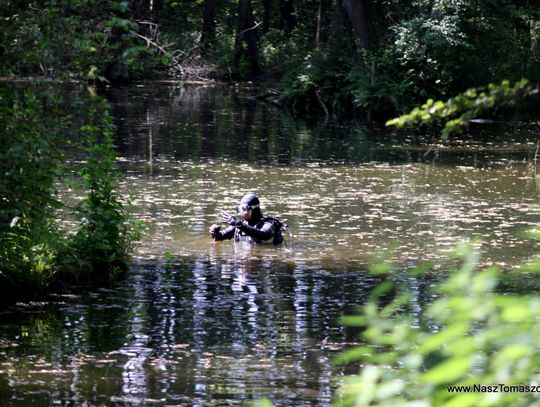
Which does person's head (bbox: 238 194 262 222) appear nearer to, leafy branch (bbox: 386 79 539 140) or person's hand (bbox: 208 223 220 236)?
person's hand (bbox: 208 223 220 236)

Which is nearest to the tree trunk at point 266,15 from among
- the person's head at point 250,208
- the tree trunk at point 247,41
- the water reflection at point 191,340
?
the tree trunk at point 247,41

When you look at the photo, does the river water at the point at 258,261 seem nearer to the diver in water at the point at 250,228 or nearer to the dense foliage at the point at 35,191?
the diver in water at the point at 250,228

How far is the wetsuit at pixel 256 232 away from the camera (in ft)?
49.7

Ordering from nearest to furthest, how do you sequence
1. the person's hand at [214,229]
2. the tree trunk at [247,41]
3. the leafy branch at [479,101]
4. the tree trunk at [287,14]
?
the leafy branch at [479,101] → the person's hand at [214,229] → the tree trunk at [247,41] → the tree trunk at [287,14]

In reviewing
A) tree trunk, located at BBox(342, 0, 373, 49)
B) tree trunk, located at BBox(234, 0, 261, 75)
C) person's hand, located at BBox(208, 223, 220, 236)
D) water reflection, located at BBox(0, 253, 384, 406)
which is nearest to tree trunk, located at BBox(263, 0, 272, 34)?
tree trunk, located at BBox(234, 0, 261, 75)

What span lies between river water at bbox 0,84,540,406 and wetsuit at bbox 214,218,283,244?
0.73ft

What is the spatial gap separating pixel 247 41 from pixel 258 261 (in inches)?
1673

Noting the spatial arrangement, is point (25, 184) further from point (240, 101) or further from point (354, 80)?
point (240, 101)

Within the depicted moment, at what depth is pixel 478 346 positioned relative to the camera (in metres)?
2.41

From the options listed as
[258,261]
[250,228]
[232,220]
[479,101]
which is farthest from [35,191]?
[479,101]

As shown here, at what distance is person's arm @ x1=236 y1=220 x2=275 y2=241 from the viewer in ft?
49.6

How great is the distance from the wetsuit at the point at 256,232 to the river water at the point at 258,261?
223 mm

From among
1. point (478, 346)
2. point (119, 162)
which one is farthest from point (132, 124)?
point (478, 346)

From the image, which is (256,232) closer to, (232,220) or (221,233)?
(232,220)
